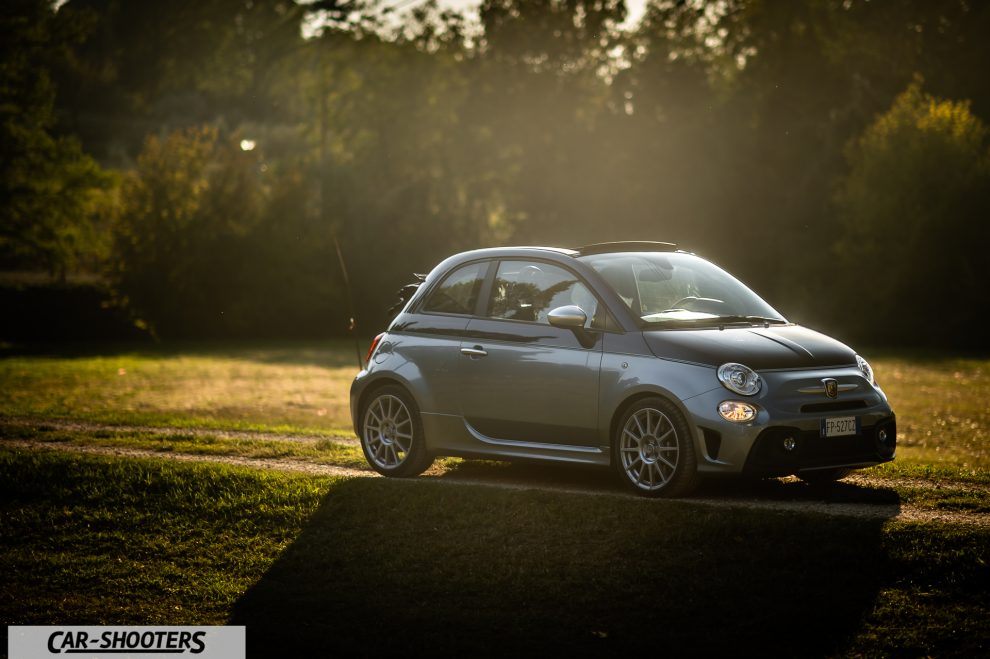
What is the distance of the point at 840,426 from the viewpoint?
996cm

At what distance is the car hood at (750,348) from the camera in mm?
9922

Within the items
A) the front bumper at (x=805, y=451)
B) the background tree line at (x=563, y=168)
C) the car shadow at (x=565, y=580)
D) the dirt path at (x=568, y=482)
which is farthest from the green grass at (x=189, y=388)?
the background tree line at (x=563, y=168)

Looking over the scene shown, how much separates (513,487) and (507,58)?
67.7m

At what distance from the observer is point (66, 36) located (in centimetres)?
6262

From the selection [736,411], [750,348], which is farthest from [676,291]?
[736,411]

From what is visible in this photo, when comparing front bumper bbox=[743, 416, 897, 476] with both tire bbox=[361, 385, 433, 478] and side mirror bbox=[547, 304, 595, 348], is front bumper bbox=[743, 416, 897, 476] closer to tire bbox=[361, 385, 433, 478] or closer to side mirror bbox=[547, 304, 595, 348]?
side mirror bbox=[547, 304, 595, 348]

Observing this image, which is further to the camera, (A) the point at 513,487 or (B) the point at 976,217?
(B) the point at 976,217

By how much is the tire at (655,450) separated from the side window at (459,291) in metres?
2.09

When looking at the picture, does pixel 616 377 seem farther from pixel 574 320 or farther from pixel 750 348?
pixel 750 348

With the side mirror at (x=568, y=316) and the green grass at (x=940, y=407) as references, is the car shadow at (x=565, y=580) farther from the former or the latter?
the green grass at (x=940, y=407)

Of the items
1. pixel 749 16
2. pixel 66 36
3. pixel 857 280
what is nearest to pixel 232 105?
pixel 66 36

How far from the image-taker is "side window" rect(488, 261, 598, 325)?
1098 centimetres

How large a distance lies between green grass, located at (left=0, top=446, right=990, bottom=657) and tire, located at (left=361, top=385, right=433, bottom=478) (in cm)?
56

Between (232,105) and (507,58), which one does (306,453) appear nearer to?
(507,58)
